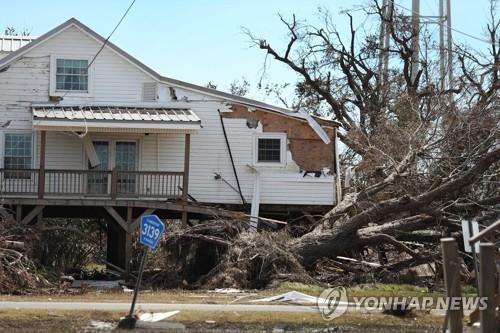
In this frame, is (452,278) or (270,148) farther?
(270,148)

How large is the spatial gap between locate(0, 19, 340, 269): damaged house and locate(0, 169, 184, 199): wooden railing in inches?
1.4

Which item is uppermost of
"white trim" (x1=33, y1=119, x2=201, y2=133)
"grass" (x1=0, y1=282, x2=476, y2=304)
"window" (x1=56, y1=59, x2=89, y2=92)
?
"window" (x1=56, y1=59, x2=89, y2=92)

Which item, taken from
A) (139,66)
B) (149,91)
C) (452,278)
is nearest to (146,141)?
(149,91)

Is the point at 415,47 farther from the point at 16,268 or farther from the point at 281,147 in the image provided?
the point at 16,268

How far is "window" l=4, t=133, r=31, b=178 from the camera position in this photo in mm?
23812

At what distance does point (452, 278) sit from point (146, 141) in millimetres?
17314

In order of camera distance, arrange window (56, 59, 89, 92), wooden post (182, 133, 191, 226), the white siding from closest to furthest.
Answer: wooden post (182, 133, 191, 226)
window (56, 59, 89, 92)
the white siding

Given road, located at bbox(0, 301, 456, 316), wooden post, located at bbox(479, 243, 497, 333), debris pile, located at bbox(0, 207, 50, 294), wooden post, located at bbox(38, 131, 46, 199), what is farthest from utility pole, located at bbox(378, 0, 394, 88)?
wooden post, located at bbox(479, 243, 497, 333)

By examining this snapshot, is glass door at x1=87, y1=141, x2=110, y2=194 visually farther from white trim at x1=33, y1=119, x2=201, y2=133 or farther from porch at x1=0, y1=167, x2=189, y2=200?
white trim at x1=33, y1=119, x2=201, y2=133

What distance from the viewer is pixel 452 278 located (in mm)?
8273

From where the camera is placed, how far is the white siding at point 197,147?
24.3 metres

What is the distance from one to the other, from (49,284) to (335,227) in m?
7.69

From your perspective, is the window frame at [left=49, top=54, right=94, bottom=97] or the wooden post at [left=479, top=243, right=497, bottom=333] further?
the window frame at [left=49, top=54, right=94, bottom=97]

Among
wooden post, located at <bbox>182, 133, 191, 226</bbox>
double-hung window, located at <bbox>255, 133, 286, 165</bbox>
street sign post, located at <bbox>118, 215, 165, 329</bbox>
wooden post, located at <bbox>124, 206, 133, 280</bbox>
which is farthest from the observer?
double-hung window, located at <bbox>255, 133, 286, 165</bbox>
